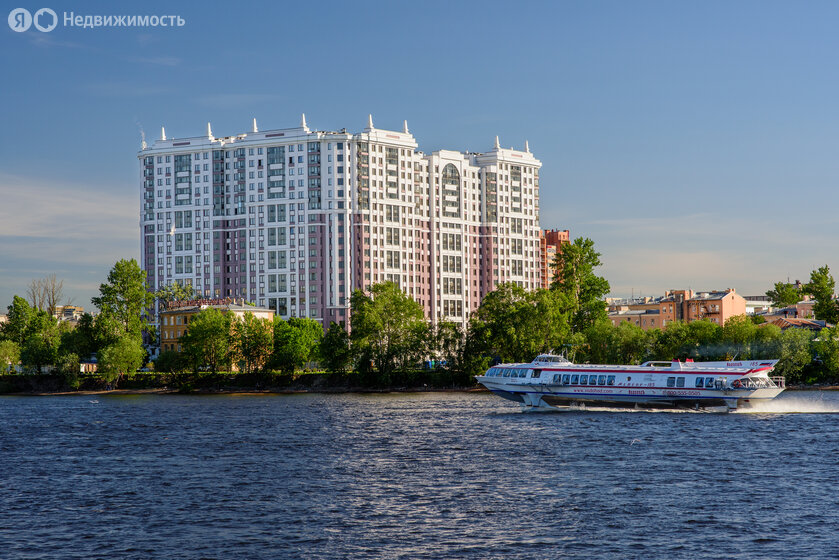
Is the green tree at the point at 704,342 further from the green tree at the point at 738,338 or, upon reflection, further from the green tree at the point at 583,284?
the green tree at the point at 583,284

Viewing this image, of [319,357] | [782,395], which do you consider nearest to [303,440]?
[782,395]

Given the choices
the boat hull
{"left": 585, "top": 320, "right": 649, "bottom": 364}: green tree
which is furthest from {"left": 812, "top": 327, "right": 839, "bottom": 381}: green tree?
the boat hull

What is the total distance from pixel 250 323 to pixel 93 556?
159m

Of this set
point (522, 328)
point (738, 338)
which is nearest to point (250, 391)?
point (522, 328)

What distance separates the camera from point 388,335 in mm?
187375

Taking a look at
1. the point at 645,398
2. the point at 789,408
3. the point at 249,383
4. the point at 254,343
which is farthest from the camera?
the point at 254,343

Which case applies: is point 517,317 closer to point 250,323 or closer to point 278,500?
point 250,323

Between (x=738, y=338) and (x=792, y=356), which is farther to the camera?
(x=738, y=338)

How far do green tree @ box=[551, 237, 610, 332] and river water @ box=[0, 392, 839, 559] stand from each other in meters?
89.8

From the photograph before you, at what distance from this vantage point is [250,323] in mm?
199375

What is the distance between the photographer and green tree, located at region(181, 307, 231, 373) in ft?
636

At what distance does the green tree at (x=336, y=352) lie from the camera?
18725 centimetres

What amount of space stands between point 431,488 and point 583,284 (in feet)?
470

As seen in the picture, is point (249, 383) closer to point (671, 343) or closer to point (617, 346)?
point (617, 346)
